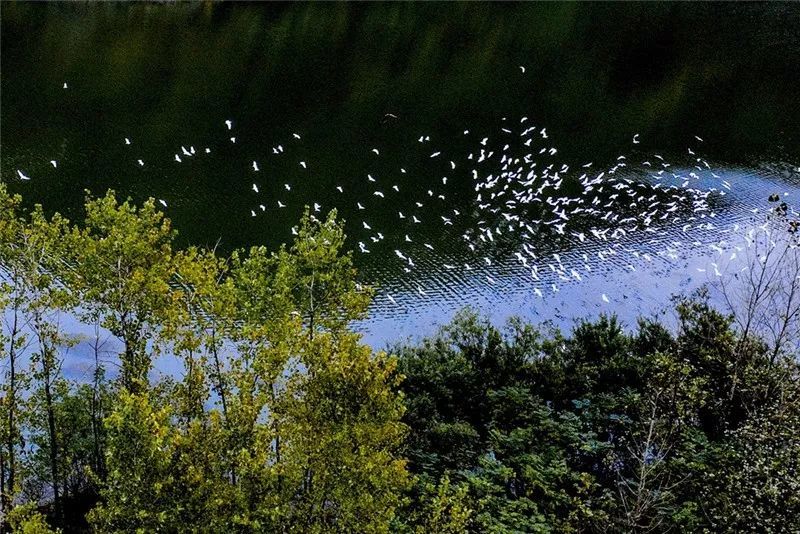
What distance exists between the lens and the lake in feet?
118

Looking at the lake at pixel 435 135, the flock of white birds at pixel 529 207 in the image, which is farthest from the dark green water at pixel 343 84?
the flock of white birds at pixel 529 207

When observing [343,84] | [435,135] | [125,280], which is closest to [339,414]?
[125,280]

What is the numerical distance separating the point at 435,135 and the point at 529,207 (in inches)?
386

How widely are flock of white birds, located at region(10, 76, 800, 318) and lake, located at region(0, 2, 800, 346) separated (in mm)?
118

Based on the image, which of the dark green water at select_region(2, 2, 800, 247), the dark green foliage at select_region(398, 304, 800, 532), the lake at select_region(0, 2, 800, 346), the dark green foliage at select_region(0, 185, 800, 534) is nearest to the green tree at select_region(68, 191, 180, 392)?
the dark green foliage at select_region(0, 185, 800, 534)

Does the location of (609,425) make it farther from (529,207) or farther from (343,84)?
(343,84)

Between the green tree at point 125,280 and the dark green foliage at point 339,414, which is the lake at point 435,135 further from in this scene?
the green tree at point 125,280

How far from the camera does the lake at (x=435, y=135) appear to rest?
3591cm

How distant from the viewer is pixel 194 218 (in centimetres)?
3756

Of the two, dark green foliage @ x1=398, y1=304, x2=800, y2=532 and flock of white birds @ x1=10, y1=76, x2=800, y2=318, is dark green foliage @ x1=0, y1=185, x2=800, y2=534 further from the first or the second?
flock of white birds @ x1=10, y1=76, x2=800, y2=318

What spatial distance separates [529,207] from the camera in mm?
39562

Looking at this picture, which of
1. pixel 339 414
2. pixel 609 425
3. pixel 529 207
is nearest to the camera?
pixel 339 414

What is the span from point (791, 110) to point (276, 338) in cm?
4591

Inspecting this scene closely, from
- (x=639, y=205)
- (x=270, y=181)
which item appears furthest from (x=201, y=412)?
(x=639, y=205)
